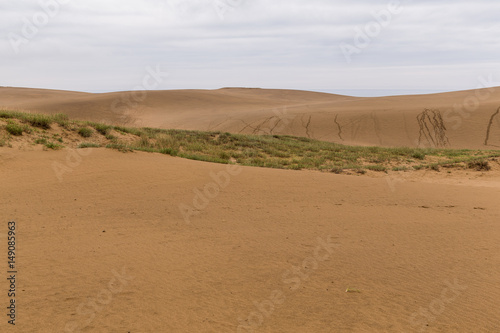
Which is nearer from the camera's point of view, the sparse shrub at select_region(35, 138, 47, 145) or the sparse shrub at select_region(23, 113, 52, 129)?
the sparse shrub at select_region(35, 138, 47, 145)

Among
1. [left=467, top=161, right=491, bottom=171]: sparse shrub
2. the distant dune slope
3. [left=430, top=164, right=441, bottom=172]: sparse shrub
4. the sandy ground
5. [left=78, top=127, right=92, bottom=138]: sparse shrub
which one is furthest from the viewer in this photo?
the distant dune slope

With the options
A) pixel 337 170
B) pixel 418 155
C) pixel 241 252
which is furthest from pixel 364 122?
pixel 241 252

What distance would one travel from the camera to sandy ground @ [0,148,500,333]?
4.57 meters

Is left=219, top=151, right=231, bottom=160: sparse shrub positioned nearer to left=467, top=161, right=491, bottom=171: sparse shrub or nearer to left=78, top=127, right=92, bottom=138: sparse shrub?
left=78, top=127, right=92, bottom=138: sparse shrub

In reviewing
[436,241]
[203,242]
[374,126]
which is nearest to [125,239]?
[203,242]

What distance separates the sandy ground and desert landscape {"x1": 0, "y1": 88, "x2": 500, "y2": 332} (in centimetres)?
2

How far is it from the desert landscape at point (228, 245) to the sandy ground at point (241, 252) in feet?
0.08

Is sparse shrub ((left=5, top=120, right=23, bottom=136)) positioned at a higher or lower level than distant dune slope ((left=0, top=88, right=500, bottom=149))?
lower

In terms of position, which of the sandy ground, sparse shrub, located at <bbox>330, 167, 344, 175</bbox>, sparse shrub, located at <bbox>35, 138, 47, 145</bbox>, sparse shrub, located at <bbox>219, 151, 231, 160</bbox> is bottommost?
the sandy ground

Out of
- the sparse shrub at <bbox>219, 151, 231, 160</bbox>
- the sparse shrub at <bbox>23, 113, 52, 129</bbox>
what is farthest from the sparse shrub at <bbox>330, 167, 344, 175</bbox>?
the sparse shrub at <bbox>23, 113, 52, 129</bbox>

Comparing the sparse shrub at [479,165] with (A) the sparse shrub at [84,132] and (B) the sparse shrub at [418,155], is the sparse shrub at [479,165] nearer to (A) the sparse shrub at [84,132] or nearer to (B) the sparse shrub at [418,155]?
(B) the sparse shrub at [418,155]

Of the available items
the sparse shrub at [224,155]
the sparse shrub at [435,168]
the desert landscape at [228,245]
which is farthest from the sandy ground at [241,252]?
the sparse shrub at [224,155]

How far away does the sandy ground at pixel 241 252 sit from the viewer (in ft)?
15.0

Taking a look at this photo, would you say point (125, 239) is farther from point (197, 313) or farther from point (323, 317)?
point (323, 317)
